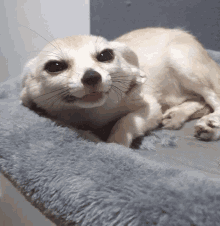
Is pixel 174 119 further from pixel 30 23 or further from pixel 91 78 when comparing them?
pixel 30 23

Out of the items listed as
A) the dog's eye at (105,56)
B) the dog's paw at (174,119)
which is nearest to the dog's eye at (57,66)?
the dog's eye at (105,56)

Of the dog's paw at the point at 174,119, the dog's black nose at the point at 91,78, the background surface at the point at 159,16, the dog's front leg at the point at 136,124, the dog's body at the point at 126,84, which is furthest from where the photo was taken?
the background surface at the point at 159,16

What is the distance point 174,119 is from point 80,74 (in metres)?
0.75

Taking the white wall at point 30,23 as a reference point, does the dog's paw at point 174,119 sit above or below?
below

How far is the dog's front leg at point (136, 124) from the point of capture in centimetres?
104

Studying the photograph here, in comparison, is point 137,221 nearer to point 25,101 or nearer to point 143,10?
point 25,101

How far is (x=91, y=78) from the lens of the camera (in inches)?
31.5

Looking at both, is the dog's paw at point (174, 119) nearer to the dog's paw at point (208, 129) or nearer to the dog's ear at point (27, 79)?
the dog's paw at point (208, 129)

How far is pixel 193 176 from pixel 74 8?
2.51 metres

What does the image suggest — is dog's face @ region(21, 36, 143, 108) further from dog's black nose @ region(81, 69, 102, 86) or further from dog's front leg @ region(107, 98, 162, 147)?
dog's front leg @ region(107, 98, 162, 147)

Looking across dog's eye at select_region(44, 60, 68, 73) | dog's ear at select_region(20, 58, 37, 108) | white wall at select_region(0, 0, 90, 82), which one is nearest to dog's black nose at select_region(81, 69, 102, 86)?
dog's eye at select_region(44, 60, 68, 73)

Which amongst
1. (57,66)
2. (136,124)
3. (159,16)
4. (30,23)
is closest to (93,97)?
(57,66)

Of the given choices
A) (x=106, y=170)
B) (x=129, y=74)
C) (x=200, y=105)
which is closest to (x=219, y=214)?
(x=106, y=170)

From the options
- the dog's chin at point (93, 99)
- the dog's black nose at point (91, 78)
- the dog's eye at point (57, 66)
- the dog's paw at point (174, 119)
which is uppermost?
the dog's black nose at point (91, 78)
